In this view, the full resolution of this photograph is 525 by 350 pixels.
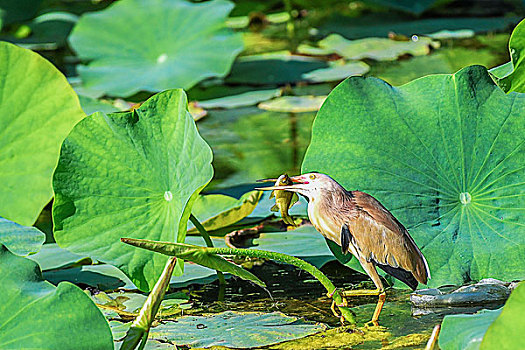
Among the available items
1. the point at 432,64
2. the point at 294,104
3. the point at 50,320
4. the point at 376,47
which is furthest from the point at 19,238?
the point at 376,47

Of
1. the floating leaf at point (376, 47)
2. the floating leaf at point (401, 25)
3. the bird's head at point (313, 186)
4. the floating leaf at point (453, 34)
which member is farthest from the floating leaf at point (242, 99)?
the bird's head at point (313, 186)

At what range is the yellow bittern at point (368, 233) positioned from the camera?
3.19 feet

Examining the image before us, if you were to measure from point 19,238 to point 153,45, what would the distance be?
59.5 inches

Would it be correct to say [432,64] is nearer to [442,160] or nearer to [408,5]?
[408,5]

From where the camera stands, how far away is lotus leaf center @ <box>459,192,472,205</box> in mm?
1035

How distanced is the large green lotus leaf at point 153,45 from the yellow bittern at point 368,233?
1.31 m

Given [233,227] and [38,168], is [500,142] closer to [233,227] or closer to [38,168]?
[233,227]

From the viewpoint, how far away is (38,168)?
140cm

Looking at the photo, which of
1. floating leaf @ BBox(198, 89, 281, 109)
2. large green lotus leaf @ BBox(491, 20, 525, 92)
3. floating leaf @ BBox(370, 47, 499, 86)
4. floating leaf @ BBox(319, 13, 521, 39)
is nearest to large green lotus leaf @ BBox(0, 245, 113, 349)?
large green lotus leaf @ BBox(491, 20, 525, 92)

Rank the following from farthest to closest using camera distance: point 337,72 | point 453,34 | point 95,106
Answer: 1. point 453,34
2. point 337,72
3. point 95,106

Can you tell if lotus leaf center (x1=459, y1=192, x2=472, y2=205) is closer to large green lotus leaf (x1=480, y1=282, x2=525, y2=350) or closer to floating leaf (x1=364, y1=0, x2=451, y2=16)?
large green lotus leaf (x1=480, y1=282, x2=525, y2=350)

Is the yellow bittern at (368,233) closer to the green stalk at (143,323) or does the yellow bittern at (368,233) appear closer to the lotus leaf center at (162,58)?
the green stalk at (143,323)

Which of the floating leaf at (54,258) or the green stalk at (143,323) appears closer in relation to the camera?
the green stalk at (143,323)

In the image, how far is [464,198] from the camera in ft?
3.40
